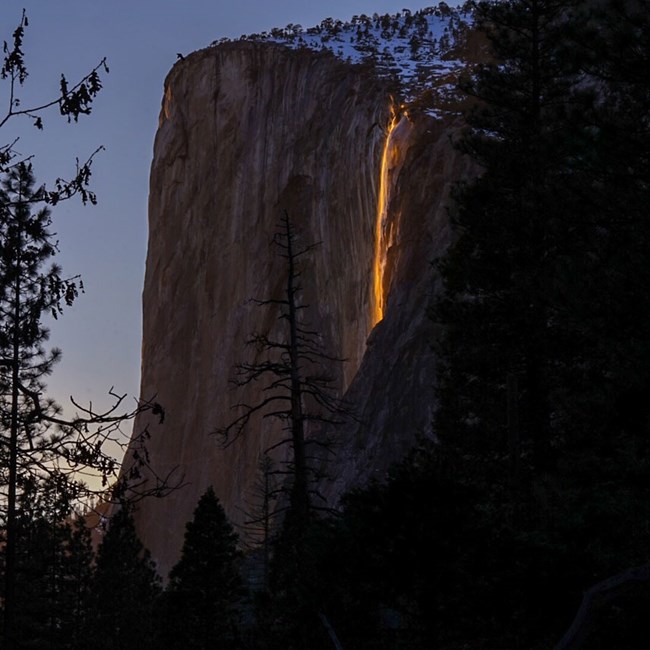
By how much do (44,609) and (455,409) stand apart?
19.8m

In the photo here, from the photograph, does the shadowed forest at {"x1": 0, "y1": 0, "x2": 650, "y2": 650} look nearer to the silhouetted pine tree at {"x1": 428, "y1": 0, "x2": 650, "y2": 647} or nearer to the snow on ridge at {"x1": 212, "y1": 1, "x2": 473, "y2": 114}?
the silhouetted pine tree at {"x1": 428, "y1": 0, "x2": 650, "y2": 647}

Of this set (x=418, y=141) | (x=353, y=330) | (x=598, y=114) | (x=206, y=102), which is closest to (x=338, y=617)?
(x=598, y=114)

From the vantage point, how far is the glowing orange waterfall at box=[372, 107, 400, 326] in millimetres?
58812

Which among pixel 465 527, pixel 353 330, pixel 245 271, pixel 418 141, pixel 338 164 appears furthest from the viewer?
pixel 245 271

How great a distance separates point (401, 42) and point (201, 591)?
5533 cm

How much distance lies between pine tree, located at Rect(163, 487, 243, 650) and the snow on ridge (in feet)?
119

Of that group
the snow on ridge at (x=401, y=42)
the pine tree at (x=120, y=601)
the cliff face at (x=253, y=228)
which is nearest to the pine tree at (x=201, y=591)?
the pine tree at (x=120, y=601)

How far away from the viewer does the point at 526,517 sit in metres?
13.0

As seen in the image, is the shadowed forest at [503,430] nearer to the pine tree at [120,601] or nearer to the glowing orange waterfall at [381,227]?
the pine tree at [120,601]

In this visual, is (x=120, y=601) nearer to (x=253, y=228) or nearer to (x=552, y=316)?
(x=552, y=316)

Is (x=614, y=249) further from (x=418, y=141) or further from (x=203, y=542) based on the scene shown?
(x=418, y=141)

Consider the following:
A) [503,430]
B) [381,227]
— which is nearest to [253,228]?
[381,227]

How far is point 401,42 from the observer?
74.6 meters

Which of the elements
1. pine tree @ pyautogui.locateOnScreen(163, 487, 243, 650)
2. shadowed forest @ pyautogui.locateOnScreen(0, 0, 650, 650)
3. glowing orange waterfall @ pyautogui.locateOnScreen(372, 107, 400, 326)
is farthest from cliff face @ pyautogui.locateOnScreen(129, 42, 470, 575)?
shadowed forest @ pyautogui.locateOnScreen(0, 0, 650, 650)
